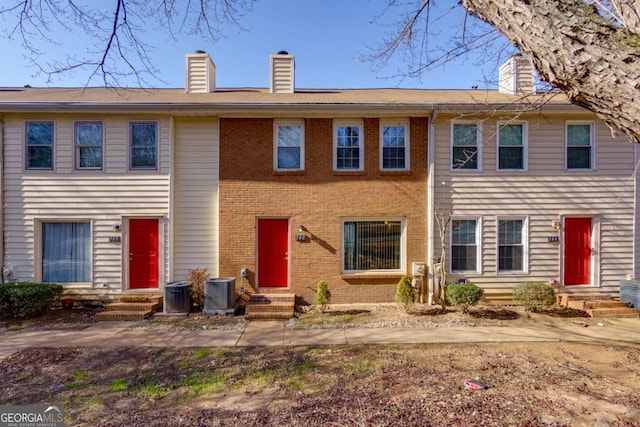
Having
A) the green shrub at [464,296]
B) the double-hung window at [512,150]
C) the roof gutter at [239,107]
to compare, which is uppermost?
the roof gutter at [239,107]

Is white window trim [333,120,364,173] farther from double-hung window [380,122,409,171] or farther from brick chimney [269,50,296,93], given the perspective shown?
brick chimney [269,50,296,93]

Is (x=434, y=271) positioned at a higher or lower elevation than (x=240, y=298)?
higher

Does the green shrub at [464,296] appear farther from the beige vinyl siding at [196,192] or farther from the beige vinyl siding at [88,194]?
the beige vinyl siding at [88,194]

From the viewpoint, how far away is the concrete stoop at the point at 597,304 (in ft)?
24.1

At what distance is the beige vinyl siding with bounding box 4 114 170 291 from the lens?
792 cm

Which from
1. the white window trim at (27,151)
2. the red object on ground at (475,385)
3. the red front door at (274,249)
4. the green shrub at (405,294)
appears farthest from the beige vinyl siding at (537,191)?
the white window trim at (27,151)

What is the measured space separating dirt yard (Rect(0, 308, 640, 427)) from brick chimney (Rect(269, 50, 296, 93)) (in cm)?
764

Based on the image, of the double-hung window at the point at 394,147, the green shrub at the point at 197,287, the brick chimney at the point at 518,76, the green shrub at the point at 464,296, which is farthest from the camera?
the brick chimney at the point at 518,76

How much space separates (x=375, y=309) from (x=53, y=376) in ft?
20.4

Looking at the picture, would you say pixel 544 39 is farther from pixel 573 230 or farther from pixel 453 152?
pixel 573 230

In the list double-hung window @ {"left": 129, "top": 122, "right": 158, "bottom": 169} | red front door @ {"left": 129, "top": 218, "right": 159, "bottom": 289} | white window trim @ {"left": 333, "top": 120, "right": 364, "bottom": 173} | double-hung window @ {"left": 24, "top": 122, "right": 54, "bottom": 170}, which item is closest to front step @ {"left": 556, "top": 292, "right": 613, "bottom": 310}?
white window trim @ {"left": 333, "top": 120, "right": 364, "bottom": 173}

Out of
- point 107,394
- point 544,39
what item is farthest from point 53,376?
point 544,39

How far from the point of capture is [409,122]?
27.0 feet

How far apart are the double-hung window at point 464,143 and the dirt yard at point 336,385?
4547 millimetres
